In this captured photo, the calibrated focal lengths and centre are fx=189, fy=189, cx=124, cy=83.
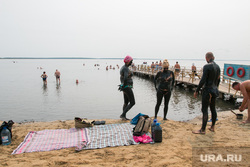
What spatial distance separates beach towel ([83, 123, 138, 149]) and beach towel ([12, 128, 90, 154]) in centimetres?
17

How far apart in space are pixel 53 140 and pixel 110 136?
1377mm

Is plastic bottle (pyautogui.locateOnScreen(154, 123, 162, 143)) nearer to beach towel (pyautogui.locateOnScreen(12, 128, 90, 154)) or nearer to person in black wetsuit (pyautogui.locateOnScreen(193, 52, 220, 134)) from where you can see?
person in black wetsuit (pyautogui.locateOnScreen(193, 52, 220, 134))

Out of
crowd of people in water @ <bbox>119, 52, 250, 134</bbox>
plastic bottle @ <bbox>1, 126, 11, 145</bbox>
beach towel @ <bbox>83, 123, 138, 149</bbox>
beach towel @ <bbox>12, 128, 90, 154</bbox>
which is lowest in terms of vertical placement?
beach towel @ <bbox>12, 128, 90, 154</bbox>

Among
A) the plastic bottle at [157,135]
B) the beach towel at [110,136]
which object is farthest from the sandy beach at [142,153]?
the beach towel at [110,136]

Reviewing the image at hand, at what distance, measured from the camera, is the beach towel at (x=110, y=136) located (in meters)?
4.23

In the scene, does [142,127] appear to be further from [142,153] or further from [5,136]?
[5,136]

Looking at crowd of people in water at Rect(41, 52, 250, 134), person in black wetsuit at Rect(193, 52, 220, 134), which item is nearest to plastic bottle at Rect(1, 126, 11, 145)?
crowd of people in water at Rect(41, 52, 250, 134)

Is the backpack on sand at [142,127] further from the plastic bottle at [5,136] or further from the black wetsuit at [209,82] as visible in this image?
the plastic bottle at [5,136]

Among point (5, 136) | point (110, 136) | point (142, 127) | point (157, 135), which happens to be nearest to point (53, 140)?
Result: point (5, 136)

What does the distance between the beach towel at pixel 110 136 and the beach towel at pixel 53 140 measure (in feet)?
0.57

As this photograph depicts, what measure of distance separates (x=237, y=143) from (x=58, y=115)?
27.9 feet

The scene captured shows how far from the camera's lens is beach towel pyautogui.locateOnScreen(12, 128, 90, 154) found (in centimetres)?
410

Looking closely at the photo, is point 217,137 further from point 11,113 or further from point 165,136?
point 11,113

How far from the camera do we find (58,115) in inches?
397
